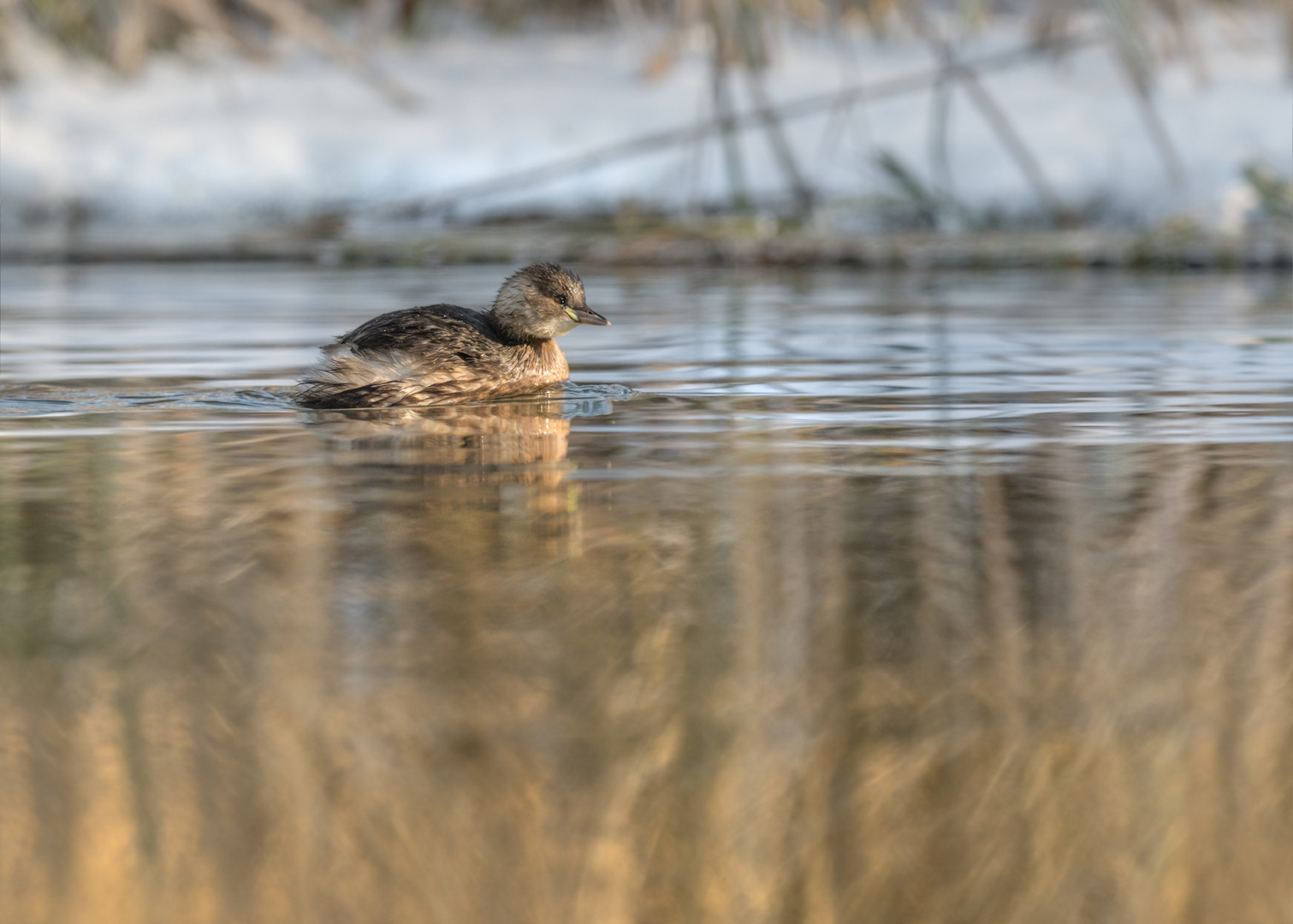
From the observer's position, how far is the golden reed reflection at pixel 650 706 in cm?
221

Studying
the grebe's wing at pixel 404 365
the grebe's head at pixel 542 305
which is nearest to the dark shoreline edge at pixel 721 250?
the grebe's head at pixel 542 305

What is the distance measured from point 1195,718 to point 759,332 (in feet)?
19.2

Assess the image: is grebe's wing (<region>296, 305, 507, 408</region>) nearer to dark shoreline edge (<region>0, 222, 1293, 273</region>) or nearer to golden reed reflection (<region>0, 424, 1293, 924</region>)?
golden reed reflection (<region>0, 424, 1293, 924</region>)

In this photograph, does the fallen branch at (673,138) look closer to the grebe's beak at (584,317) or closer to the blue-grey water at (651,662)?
the grebe's beak at (584,317)

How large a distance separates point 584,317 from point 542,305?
0.61ft

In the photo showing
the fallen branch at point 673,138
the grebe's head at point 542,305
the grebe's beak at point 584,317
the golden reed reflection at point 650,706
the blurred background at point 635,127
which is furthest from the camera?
the blurred background at point 635,127

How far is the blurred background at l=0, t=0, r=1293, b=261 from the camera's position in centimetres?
1298

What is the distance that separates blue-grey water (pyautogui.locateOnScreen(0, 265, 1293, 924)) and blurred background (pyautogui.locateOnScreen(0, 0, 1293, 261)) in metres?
6.58

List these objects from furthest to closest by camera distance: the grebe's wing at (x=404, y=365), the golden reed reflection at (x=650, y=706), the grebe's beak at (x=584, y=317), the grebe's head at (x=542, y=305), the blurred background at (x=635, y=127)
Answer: the blurred background at (x=635, y=127) → the grebe's beak at (x=584, y=317) → the grebe's head at (x=542, y=305) → the grebe's wing at (x=404, y=365) → the golden reed reflection at (x=650, y=706)

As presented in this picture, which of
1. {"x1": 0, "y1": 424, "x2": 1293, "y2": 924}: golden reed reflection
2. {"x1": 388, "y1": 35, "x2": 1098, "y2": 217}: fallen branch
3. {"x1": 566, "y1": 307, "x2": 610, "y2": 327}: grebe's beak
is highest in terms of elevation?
{"x1": 388, "y1": 35, "x2": 1098, "y2": 217}: fallen branch

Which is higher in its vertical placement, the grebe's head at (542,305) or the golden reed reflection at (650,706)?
the grebe's head at (542,305)

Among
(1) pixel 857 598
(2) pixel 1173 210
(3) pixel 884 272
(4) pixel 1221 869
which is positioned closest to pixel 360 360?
(1) pixel 857 598

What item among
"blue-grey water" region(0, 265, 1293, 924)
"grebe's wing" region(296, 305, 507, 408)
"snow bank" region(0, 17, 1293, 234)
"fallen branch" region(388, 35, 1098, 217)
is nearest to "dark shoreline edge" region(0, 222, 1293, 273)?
"fallen branch" region(388, 35, 1098, 217)

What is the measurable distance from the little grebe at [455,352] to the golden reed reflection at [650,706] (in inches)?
72.6
